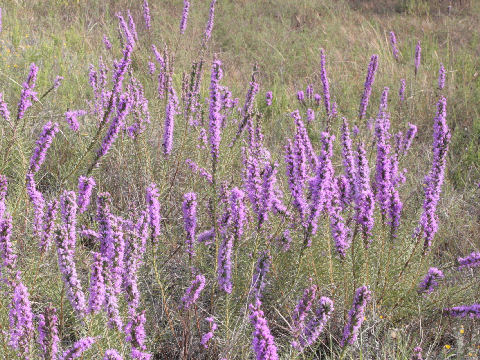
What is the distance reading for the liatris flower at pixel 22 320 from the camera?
54.3 inches

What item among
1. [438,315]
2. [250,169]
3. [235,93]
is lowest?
[438,315]

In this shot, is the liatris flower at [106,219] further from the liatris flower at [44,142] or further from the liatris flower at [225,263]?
the liatris flower at [44,142]

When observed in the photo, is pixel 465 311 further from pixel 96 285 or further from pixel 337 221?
pixel 96 285

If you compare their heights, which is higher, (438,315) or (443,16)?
(443,16)

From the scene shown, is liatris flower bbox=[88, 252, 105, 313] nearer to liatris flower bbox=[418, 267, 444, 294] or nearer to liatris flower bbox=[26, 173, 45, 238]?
liatris flower bbox=[26, 173, 45, 238]

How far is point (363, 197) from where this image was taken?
189 centimetres

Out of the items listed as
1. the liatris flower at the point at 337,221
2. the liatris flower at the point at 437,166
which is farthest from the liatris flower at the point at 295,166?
the liatris flower at the point at 437,166

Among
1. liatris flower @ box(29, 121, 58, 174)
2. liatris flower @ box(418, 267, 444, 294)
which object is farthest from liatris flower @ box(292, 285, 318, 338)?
liatris flower @ box(29, 121, 58, 174)

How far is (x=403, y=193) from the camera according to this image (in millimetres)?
3842

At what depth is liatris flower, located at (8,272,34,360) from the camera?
1.38 m

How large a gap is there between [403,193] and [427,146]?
3.98ft

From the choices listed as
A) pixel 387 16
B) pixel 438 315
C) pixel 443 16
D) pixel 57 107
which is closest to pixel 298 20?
pixel 387 16

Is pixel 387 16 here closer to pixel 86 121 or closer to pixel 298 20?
pixel 298 20

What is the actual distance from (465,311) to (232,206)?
4.23 ft
